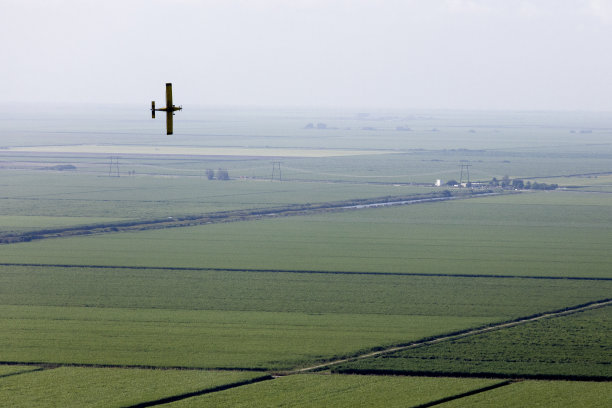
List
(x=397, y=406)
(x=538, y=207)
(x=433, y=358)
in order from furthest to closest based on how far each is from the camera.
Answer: (x=538, y=207) < (x=433, y=358) < (x=397, y=406)

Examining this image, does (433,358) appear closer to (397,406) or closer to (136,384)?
(397,406)

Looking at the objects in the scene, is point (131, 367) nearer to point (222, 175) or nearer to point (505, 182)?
point (222, 175)

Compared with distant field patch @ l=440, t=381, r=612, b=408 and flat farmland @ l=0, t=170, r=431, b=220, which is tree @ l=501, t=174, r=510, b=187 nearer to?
flat farmland @ l=0, t=170, r=431, b=220

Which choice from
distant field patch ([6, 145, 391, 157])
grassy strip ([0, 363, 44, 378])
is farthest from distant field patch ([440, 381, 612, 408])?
distant field patch ([6, 145, 391, 157])

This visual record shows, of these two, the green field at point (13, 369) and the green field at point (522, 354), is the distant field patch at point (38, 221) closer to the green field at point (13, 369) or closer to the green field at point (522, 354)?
the green field at point (13, 369)

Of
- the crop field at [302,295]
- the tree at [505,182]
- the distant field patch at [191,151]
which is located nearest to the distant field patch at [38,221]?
the crop field at [302,295]

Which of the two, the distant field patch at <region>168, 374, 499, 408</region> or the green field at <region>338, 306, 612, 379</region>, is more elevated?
the green field at <region>338, 306, 612, 379</region>

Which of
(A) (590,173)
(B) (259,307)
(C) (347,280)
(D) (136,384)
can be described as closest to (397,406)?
(D) (136,384)
